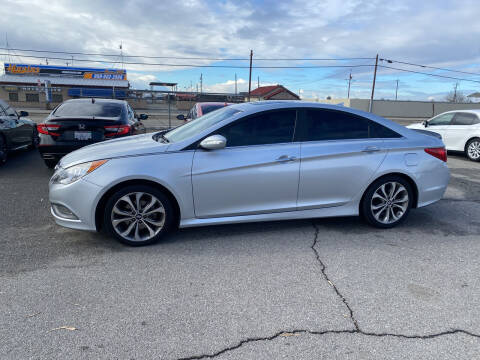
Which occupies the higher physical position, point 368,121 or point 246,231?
point 368,121

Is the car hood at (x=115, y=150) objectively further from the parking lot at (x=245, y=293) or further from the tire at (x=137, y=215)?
the parking lot at (x=245, y=293)

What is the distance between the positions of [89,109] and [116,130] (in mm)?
1085

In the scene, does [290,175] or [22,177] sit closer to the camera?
[290,175]

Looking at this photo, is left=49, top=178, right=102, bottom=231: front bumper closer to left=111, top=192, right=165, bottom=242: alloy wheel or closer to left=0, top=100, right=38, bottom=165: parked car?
left=111, top=192, right=165, bottom=242: alloy wheel

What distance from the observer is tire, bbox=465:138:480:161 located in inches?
415

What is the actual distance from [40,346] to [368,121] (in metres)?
A: 4.10

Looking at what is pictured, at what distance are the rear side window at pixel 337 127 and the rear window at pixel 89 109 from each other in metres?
4.43

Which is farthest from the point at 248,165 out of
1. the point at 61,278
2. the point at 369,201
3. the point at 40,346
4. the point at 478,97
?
the point at 478,97

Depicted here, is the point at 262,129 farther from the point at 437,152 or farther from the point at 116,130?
the point at 116,130

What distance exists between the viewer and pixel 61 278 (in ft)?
10.5

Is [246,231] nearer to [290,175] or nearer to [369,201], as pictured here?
[290,175]

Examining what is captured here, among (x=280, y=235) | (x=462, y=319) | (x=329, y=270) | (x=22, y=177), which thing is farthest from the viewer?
(x=22, y=177)

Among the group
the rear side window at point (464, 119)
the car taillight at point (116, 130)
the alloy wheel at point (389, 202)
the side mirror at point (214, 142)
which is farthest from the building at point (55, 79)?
the alloy wheel at point (389, 202)

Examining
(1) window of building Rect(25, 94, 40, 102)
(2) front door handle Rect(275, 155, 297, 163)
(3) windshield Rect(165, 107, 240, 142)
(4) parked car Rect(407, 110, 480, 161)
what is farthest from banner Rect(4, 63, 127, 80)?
(2) front door handle Rect(275, 155, 297, 163)
